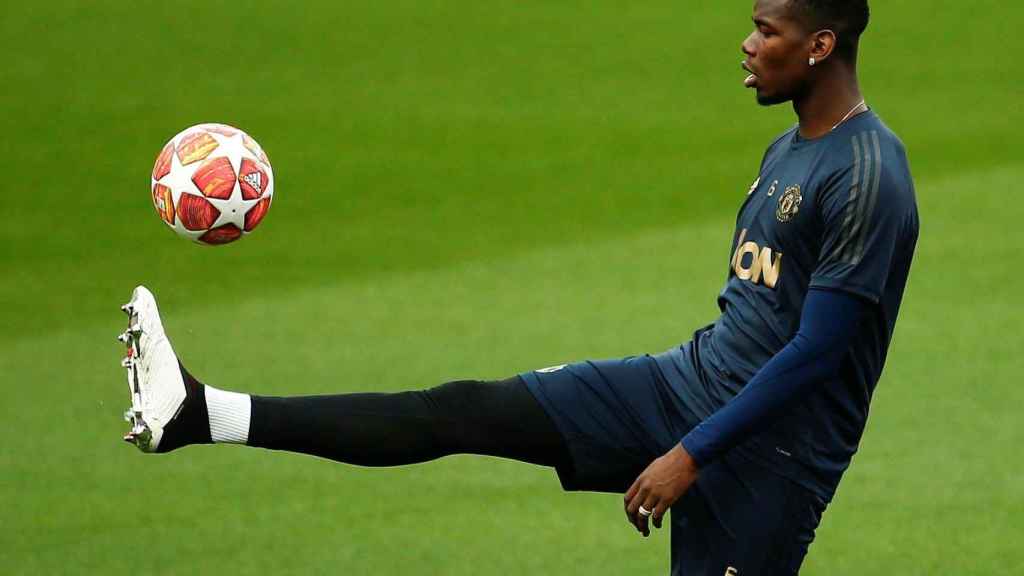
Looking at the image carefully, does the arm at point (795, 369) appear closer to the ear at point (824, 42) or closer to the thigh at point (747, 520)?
the thigh at point (747, 520)

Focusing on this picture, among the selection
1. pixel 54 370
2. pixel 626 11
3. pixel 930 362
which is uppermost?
pixel 626 11

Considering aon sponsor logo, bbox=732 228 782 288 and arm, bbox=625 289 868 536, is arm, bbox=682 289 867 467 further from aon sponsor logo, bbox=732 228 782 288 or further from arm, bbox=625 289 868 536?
aon sponsor logo, bbox=732 228 782 288

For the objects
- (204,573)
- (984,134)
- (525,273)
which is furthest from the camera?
(984,134)

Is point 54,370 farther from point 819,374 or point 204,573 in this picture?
point 819,374

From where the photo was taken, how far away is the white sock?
5016 millimetres

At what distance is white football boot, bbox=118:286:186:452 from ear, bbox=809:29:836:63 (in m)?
2.10

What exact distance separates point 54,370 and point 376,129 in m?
6.79

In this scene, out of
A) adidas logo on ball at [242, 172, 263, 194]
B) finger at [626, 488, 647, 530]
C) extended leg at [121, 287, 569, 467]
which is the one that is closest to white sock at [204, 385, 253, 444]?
extended leg at [121, 287, 569, 467]

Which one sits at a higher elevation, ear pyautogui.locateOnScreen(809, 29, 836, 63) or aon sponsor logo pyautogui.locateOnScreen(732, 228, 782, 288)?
ear pyautogui.locateOnScreen(809, 29, 836, 63)

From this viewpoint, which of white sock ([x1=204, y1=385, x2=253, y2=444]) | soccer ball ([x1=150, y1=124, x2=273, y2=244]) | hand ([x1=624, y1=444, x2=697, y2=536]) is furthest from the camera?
soccer ball ([x1=150, y1=124, x2=273, y2=244])

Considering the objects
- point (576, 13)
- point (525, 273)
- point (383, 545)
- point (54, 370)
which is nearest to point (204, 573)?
point (383, 545)

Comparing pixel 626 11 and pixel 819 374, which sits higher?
pixel 626 11

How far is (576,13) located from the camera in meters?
18.6

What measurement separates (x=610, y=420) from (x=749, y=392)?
25.4 inches
